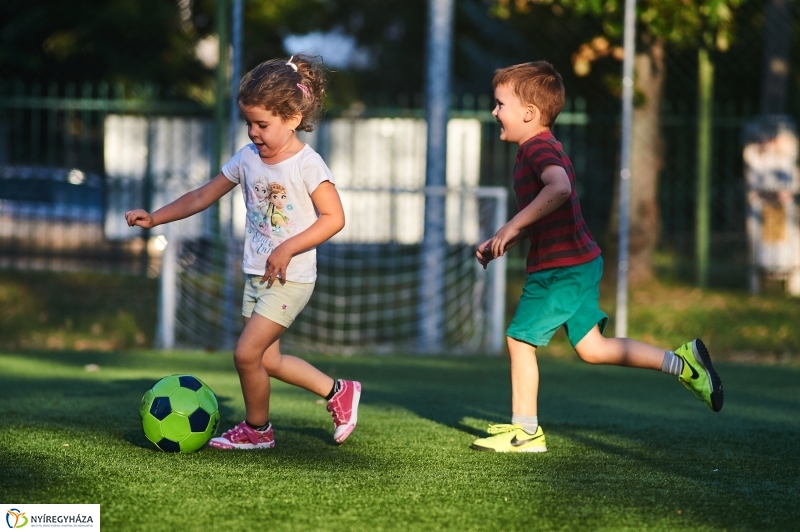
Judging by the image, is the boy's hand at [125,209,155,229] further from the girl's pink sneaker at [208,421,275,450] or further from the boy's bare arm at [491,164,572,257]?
the boy's bare arm at [491,164,572,257]

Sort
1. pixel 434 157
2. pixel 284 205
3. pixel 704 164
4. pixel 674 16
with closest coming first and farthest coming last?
pixel 284 205, pixel 434 157, pixel 674 16, pixel 704 164

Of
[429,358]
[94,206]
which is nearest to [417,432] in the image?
[429,358]

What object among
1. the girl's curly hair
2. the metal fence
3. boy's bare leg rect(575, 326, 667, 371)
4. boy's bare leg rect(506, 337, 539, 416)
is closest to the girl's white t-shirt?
the girl's curly hair

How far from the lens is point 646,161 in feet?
38.5

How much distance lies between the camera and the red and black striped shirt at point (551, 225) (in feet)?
13.9

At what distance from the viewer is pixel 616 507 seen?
129 inches

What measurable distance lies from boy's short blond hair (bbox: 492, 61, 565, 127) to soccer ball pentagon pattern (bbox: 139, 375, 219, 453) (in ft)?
5.77

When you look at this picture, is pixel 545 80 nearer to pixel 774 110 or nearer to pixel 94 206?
pixel 94 206

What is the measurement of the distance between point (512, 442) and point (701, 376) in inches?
32.4

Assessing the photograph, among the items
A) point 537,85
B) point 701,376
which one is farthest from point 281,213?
point 701,376

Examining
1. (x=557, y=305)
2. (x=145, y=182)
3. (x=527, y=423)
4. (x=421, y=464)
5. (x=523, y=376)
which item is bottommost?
(x=421, y=464)

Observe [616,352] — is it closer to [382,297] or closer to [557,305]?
[557,305]

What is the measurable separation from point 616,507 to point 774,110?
437 inches

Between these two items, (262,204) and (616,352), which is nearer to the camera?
(262,204)
